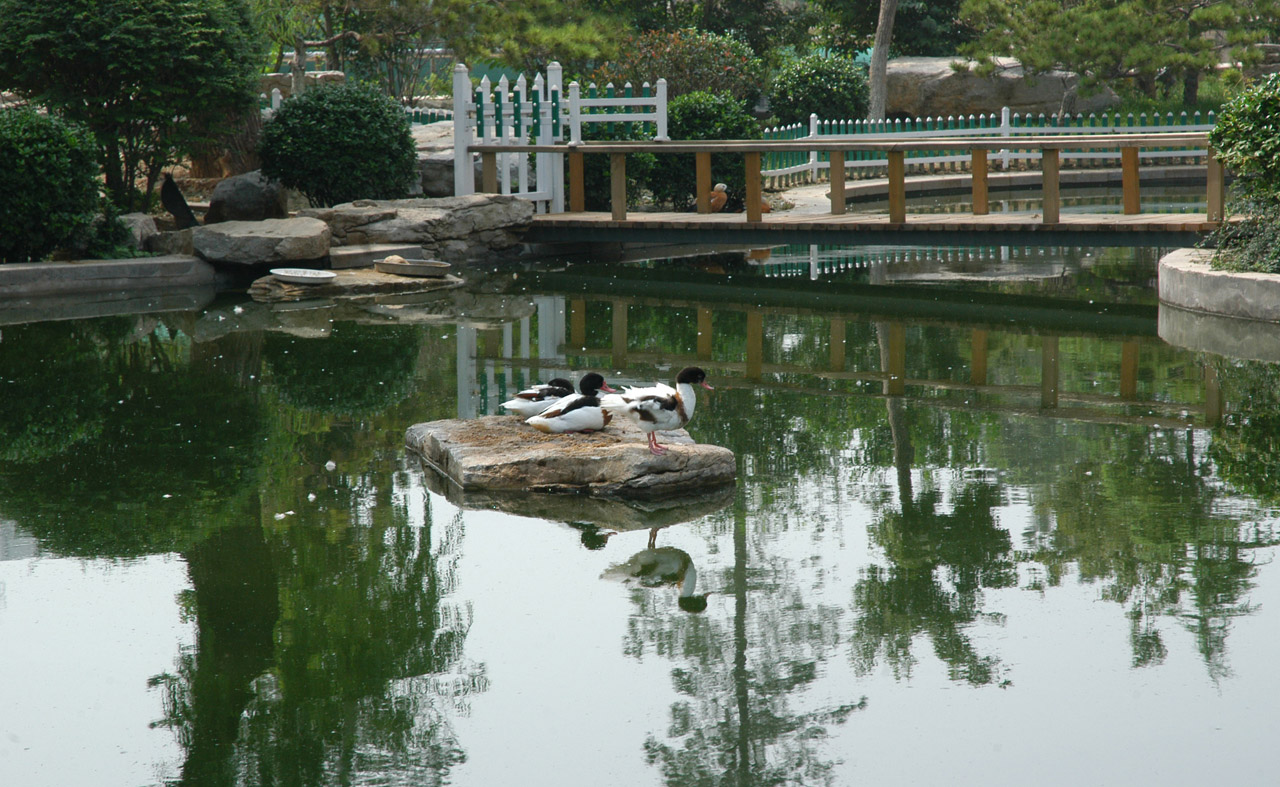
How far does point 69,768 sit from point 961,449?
4.78m

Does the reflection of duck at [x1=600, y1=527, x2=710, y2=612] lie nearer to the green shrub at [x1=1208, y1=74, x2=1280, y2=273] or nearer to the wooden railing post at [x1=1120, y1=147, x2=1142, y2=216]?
the green shrub at [x1=1208, y1=74, x2=1280, y2=273]

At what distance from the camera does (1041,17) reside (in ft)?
88.5

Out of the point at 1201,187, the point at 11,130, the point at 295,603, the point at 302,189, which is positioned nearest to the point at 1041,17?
the point at 1201,187

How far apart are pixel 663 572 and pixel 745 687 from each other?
3.65 ft

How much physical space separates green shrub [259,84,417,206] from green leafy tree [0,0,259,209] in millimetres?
606

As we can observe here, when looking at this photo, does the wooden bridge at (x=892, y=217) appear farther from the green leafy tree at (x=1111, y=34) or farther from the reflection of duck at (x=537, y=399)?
the green leafy tree at (x=1111, y=34)

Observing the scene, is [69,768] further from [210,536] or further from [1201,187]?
[1201,187]

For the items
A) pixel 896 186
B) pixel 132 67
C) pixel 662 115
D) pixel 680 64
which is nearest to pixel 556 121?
pixel 662 115

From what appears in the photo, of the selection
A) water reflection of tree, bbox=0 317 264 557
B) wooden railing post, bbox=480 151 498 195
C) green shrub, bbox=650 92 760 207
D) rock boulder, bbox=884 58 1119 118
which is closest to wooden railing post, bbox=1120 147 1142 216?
green shrub, bbox=650 92 760 207

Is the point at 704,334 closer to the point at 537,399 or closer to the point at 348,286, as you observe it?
the point at 537,399

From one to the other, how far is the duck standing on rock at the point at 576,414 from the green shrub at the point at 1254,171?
6.37 m

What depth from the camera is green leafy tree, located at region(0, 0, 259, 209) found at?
13648 millimetres

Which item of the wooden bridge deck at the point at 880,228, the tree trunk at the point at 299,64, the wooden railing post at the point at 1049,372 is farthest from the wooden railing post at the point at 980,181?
the tree trunk at the point at 299,64

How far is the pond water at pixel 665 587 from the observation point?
3.75 meters
